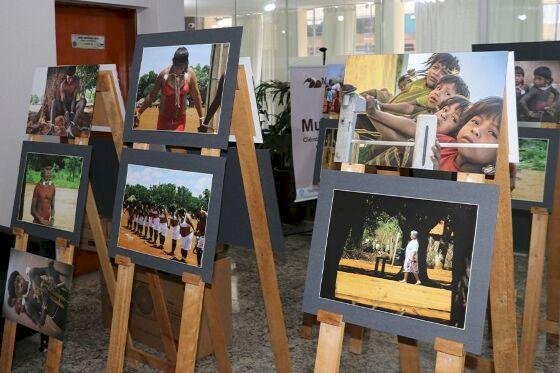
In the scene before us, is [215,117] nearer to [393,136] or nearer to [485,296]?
[393,136]

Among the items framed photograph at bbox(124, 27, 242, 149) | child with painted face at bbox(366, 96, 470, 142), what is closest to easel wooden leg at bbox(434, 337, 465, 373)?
child with painted face at bbox(366, 96, 470, 142)

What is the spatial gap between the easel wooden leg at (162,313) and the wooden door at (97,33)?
234 centimetres

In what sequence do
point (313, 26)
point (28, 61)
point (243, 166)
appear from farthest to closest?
point (313, 26) < point (28, 61) < point (243, 166)

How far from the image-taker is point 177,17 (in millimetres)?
4945

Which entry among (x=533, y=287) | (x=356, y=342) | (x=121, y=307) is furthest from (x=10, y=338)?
(x=533, y=287)

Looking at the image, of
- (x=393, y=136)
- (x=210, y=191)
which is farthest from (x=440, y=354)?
(x=210, y=191)

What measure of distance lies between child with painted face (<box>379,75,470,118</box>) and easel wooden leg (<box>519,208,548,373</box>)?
112 centimetres

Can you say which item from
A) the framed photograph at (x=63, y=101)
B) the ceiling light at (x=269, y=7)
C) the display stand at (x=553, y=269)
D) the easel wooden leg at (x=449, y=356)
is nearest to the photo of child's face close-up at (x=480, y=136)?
the easel wooden leg at (x=449, y=356)

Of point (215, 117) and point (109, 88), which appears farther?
point (109, 88)

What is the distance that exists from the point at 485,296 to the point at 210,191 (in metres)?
0.97

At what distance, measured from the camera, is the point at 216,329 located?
8.92ft

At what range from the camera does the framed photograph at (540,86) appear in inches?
117

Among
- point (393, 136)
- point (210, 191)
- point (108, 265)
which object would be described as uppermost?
point (393, 136)

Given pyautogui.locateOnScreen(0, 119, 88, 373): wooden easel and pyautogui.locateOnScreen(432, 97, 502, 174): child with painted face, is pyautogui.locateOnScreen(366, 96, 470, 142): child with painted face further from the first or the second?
pyautogui.locateOnScreen(0, 119, 88, 373): wooden easel
